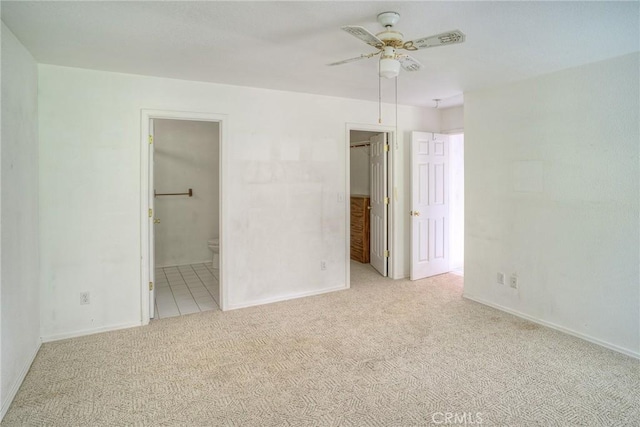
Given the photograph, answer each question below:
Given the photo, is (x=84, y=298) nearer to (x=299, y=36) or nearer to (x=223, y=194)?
(x=223, y=194)

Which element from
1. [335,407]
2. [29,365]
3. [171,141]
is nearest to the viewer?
[335,407]

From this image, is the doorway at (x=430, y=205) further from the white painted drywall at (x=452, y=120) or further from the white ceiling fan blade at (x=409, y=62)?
the white ceiling fan blade at (x=409, y=62)

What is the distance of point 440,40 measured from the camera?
2080 millimetres

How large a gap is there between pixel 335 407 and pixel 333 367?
0.49 meters

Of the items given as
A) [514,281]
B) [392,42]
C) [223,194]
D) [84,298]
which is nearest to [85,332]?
[84,298]

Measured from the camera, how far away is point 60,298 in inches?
129

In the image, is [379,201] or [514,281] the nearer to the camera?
[514,281]

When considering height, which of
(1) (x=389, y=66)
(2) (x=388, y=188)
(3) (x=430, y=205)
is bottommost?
(3) (x=430, y=205)

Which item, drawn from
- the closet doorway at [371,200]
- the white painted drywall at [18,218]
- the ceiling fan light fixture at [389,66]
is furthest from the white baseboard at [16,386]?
the closet doorway at [371,200]

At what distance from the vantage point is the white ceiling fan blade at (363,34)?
76.0 inches

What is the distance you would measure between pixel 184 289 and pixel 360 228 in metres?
2.80

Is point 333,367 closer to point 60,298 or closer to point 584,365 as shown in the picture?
point 584,365

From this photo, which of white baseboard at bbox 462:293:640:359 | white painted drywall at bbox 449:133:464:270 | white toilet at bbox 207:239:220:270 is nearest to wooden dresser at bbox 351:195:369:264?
white painted drywall at bbox 449:133:464:270

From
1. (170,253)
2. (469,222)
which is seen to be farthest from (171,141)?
(469,222)
